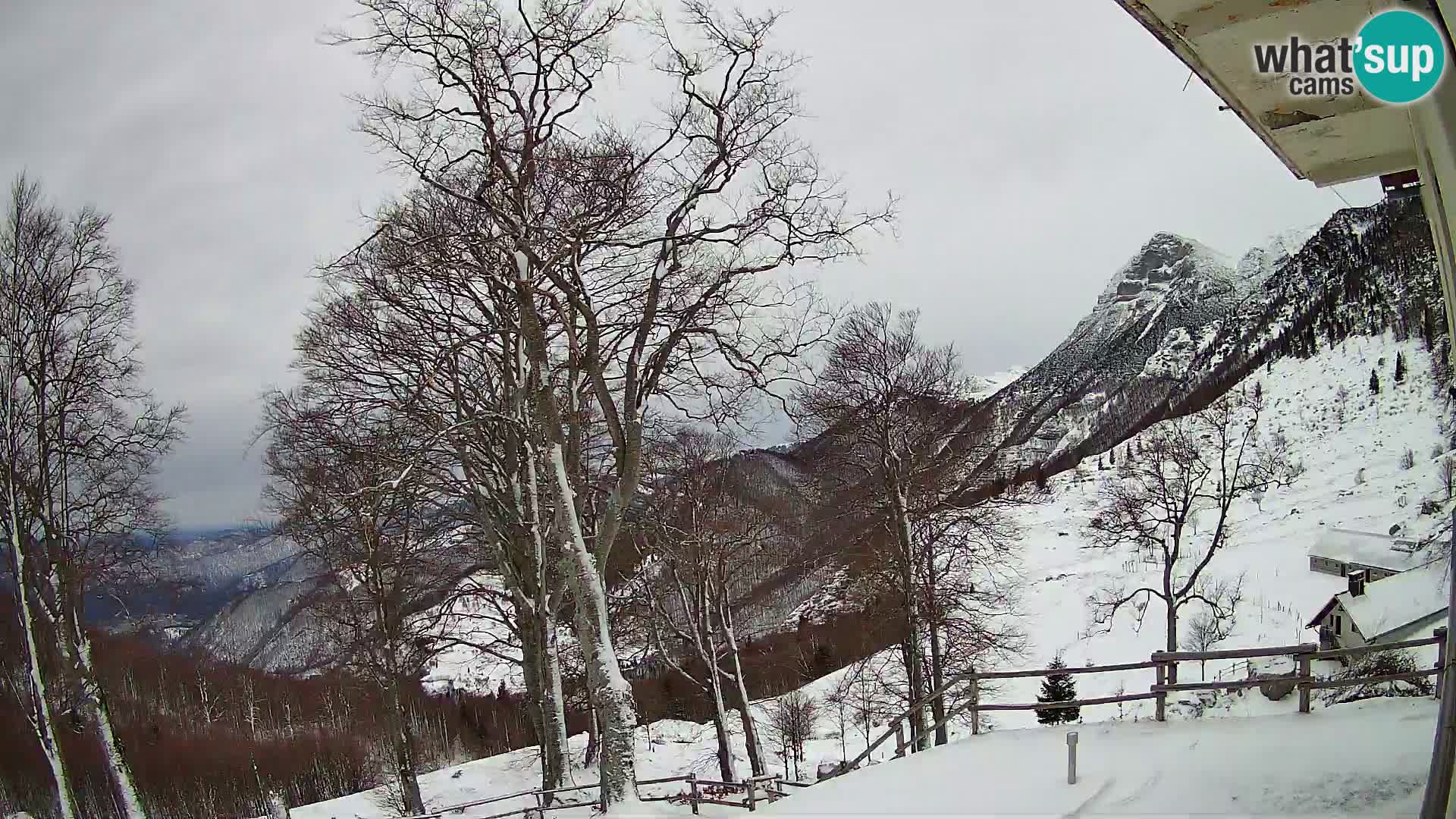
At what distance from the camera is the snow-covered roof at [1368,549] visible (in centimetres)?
3019

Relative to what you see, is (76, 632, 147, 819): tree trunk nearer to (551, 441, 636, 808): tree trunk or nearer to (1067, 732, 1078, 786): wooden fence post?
(551, 441, 636, 808): tree trunk

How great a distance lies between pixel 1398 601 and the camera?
22.8 meters

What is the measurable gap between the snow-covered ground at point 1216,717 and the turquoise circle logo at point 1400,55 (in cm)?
456

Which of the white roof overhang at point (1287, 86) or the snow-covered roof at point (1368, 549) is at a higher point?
the white roof overhang at point (1287, 86)

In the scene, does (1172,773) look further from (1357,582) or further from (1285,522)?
(1285,522)

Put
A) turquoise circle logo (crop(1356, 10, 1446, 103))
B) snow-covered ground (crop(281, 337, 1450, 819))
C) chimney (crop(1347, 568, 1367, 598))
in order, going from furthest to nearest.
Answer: chimney (crop(1347, 568, 1367, 598)) < snow-covered ground (crop(281, 337, 1450, 819)) < turquoise circle logo (crop(1356, 10, 1446, 103))

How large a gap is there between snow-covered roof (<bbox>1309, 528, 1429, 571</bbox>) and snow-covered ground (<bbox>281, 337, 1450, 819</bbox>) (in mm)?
1159

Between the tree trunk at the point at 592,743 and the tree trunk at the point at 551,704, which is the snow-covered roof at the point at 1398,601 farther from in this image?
the tree trunk at the point at 551,704

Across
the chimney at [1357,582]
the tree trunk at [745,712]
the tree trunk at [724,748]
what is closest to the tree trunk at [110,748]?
the tree trunk at [724,748]

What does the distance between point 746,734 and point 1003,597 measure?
6095 millimetres

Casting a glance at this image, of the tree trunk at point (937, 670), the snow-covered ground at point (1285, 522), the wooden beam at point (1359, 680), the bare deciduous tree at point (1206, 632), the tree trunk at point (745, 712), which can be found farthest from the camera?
the snow-covered ground at point (1285, 522)

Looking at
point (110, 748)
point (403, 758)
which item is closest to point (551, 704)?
point (403, 758)

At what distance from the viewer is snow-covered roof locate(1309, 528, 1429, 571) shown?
99.0 ft

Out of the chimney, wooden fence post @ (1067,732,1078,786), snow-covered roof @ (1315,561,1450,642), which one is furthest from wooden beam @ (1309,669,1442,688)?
the chimney
